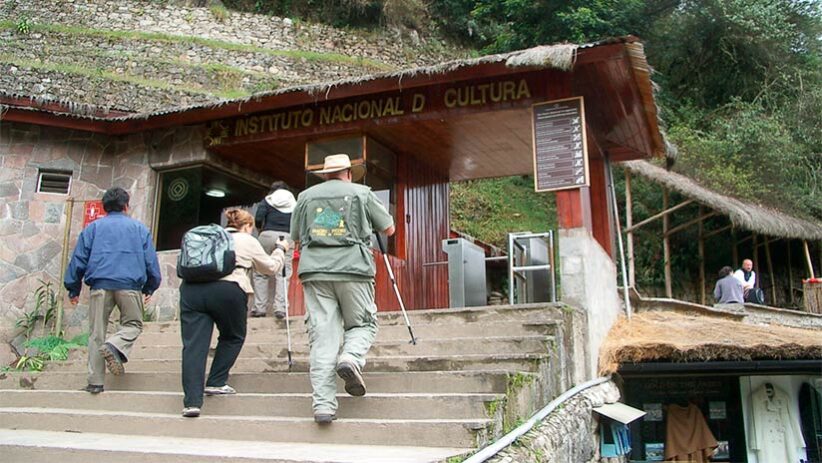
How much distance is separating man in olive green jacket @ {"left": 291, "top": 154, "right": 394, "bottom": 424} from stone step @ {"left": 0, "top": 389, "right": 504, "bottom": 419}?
0.20m

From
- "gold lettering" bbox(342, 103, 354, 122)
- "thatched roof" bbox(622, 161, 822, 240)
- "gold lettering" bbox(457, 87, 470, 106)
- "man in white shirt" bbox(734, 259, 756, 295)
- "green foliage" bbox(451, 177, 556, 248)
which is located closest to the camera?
"gold lettering" bbox(457, 87, 470, 106)

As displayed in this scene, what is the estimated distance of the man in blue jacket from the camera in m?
5.52

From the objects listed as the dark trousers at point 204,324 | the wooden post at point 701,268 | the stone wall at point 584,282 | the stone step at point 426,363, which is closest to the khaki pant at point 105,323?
the stone step at point 426,363

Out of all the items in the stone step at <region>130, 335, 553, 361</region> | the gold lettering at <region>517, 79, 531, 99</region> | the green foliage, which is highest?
the green foliage

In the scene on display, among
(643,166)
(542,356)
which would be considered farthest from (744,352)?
(643,166)

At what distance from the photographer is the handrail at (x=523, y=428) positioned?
3.83 metres

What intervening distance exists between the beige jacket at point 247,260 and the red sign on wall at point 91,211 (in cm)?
485

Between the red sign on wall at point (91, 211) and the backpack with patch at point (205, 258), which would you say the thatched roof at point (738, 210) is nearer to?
the red sign on wall at point (91, 211)

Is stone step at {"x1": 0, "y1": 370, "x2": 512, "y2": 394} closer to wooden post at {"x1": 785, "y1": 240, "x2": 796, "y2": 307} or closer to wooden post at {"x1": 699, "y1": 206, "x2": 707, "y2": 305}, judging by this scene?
wooden post at {"x1": 699, "y1": 206, "x2": 707, "y2": 305}

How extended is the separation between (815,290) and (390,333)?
14.2m

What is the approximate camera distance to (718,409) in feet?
32.5

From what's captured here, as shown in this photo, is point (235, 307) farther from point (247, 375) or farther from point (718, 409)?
point (718, 409)

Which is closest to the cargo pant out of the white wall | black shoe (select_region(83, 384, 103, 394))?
black shoe (select_region(83, 384, 103, 394))

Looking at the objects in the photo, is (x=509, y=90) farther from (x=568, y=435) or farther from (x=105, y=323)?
(x=105, y=323)
